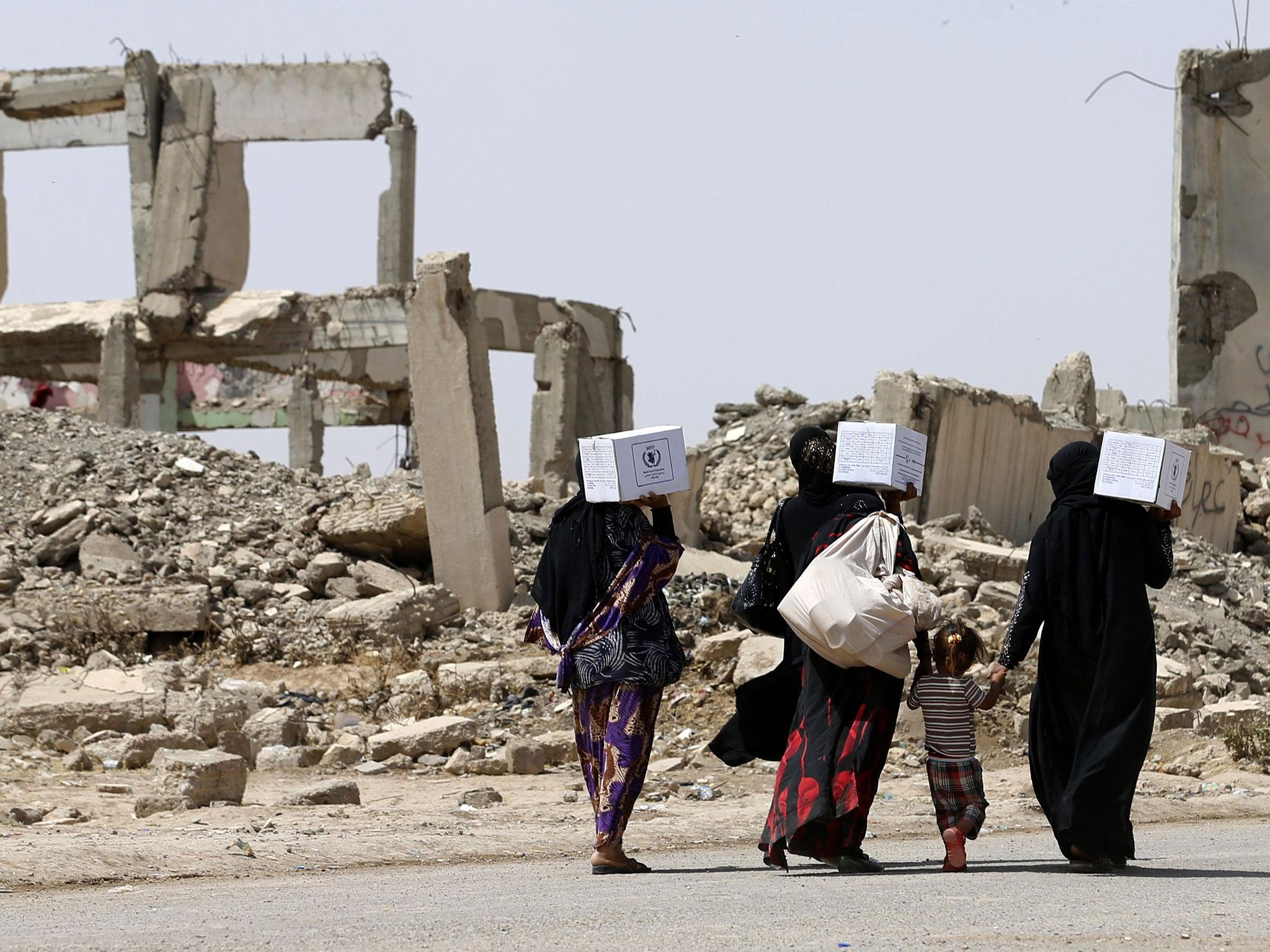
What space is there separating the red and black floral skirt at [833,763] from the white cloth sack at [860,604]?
0.27ft

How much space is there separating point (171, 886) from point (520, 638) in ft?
19.3

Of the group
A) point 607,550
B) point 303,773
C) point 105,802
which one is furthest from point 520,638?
point 607,550

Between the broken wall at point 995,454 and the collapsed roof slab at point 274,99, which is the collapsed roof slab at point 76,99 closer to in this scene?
the collapsed roof slab at point 274,99

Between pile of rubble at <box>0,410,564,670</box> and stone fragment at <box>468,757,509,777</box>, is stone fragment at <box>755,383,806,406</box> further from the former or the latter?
stone fragment at <box>468,757,509,777</box>

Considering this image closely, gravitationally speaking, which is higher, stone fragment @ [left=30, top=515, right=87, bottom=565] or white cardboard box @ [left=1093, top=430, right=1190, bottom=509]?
white cardboard box @ [left=1093, top=430, right=1190, bottom=509]

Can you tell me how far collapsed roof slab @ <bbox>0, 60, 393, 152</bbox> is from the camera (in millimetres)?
23078

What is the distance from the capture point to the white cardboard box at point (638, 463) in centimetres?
494

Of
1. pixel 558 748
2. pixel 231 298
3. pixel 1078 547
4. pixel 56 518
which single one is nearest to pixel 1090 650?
pixel 1078 547

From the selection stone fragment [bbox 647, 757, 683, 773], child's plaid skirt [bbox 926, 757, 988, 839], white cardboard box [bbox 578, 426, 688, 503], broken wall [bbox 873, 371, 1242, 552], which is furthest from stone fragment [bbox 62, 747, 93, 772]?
broken wall [bbox 873, 371, 1242, 552]

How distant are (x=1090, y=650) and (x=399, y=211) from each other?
830 inches

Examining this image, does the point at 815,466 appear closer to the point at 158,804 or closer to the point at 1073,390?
the point at 158,804

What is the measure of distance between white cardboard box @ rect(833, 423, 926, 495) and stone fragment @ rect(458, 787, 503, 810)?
2.85m

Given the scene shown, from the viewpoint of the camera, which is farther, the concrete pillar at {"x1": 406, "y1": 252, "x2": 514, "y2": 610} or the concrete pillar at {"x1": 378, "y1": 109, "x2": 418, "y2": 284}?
the concrete pillar at {"x1": 378, "y1": 109, "x2": 418, "y2": 284}

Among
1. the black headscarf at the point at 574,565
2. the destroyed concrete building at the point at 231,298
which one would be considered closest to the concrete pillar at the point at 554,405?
the destroyed concrete building at the point at 231,298
